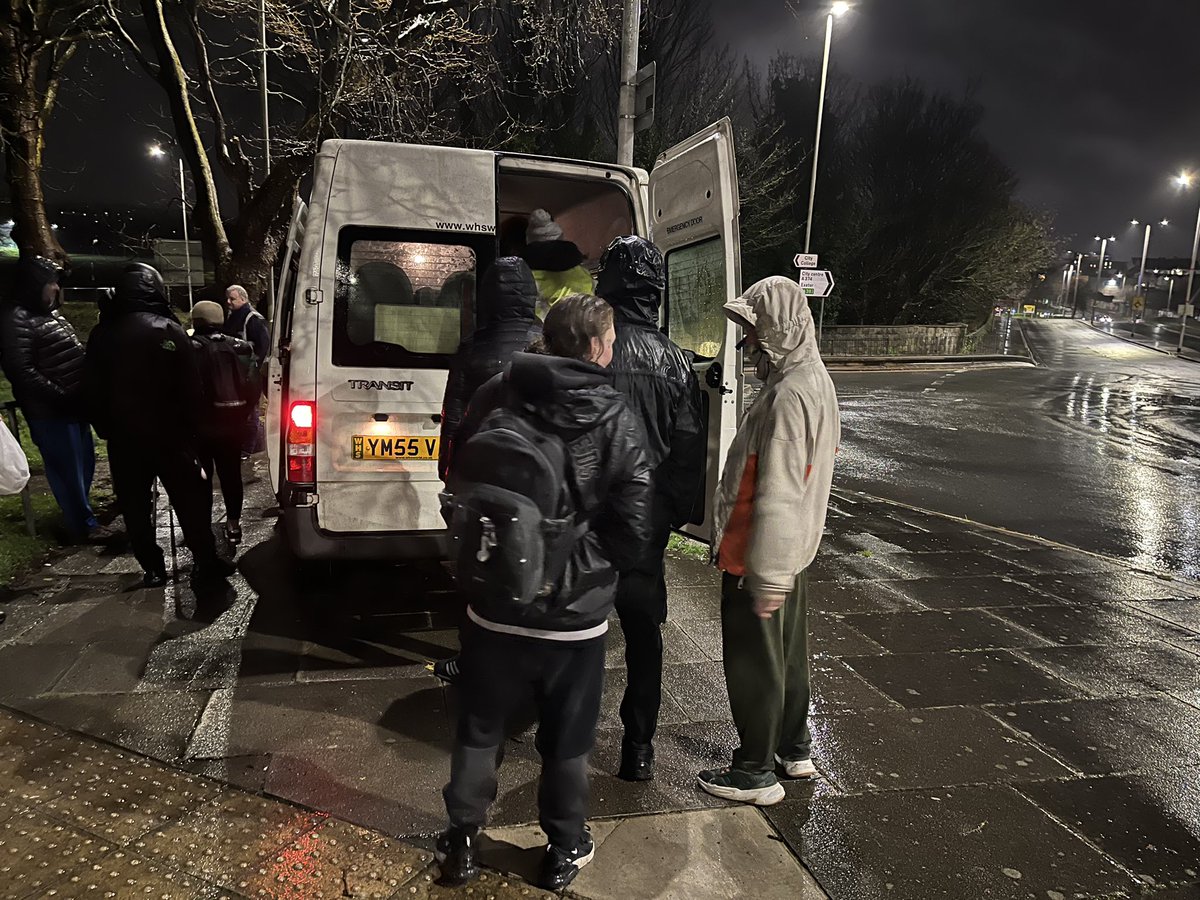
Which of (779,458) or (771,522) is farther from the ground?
(779,458)

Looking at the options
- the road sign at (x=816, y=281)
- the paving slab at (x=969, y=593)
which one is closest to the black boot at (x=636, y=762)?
the paving slab at (x=969, y=593)

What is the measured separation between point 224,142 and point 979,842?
45.1ft

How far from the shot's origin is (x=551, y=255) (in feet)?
17.2

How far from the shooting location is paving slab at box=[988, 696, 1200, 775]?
3293 millimetres

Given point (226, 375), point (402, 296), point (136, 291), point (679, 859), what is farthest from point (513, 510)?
point (226, 375)

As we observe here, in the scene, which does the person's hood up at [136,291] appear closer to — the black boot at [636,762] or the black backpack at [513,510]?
the black backpack at [513,510]

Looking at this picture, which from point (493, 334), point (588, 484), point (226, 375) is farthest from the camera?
point (226, 375)

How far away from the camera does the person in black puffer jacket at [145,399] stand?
4477 millimetres

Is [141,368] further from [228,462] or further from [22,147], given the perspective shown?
[22,147]

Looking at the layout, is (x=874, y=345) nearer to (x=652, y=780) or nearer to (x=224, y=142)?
(x=224, y=142)

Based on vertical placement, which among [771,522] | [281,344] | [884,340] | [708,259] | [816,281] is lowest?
[771,522]

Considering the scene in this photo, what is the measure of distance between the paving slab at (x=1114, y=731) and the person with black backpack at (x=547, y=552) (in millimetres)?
2372

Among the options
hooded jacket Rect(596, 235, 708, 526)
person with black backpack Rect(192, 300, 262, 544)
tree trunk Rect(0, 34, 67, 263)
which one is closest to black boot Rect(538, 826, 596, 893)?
hooded jacket Rect(596, 235, 708, 526)

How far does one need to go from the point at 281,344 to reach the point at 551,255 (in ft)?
6.07
